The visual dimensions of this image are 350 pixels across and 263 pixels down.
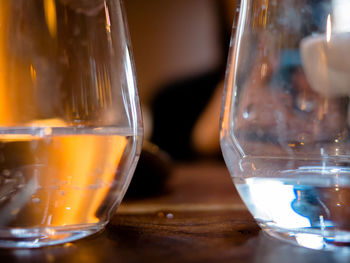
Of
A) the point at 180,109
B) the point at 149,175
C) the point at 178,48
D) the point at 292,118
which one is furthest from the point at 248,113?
the point at 178,48

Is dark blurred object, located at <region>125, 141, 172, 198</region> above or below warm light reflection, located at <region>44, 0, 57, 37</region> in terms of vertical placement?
below

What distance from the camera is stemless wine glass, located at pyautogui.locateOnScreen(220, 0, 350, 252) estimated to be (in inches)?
7.6

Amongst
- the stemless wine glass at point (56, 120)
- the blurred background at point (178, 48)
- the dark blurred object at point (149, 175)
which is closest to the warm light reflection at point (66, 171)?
the stemless wine glass at point (56, 120)

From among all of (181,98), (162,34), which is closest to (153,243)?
(181,98)

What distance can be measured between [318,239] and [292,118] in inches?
2.4

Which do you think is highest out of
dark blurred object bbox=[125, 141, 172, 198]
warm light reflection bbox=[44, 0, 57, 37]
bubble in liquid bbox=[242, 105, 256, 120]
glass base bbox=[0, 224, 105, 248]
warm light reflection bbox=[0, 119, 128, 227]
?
warm light reflection bbox=[44, 0, 57, 37]

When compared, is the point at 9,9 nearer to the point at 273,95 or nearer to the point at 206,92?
the point at 273,95

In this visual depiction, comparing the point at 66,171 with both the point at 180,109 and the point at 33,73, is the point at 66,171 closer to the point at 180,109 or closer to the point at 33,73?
the point at 33,73

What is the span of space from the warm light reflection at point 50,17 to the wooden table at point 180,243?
10 cm

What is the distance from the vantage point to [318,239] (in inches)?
7.4

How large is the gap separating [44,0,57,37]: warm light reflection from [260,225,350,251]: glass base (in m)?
0.14

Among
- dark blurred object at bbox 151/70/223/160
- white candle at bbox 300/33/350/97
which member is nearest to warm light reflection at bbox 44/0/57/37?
white candle at bbox 300/33/350/97

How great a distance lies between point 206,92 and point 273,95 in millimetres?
1543

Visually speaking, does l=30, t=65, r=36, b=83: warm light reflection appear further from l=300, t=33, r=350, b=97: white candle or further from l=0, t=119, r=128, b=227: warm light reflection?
l=300, t=33, r=350, b=97: white candle
